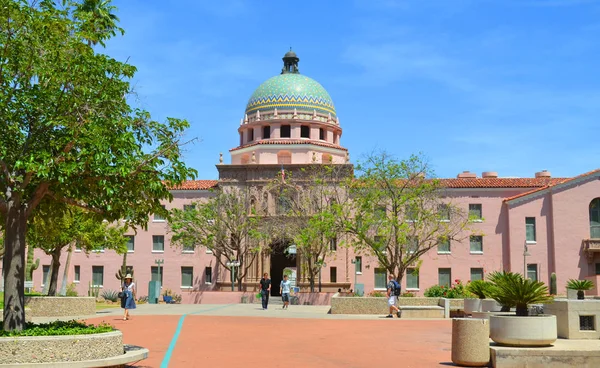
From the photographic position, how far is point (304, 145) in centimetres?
5619

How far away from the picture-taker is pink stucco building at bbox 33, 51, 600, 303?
49656mm

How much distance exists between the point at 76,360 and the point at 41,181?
3.66 meters

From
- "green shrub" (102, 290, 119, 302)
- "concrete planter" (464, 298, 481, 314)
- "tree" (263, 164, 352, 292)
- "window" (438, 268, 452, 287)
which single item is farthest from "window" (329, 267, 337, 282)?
"concrete planter" (464, 298, 481, 314)

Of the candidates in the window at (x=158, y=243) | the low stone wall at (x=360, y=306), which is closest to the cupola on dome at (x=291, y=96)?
the window at (x=158, y=243)

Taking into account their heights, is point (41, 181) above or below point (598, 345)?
above

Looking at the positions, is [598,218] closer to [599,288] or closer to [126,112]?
[599,288]

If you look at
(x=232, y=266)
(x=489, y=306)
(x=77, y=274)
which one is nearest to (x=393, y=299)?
(x=489, y=306)

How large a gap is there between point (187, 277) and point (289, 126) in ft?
50.7

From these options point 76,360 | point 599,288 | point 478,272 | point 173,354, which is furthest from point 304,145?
point 76,360

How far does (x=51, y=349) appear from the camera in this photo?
10.9 metres

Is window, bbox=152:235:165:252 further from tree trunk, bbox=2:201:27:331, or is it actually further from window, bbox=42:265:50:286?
tree trunk, bbox=2:201:27:331

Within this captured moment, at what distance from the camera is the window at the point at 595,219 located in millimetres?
49531

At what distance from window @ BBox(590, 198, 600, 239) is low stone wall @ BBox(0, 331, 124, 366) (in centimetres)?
4555

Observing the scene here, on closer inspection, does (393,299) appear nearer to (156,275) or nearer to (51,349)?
(51,349)
